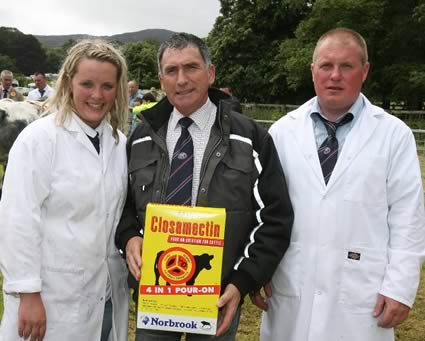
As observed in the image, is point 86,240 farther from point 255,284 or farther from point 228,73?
point 228,73

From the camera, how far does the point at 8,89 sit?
9680 millimetres

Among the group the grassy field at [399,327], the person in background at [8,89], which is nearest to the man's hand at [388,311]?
the grassy field at [399,327]

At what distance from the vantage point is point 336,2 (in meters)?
27.1


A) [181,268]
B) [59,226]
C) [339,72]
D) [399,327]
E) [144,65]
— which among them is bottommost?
[399,327]

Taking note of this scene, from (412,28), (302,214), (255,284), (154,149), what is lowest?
(255,284)

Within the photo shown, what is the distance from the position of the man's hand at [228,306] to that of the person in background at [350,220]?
0.28 m

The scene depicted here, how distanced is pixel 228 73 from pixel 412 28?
1208cm

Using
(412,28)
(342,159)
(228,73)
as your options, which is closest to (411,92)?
(412,28)

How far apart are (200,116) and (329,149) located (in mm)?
664

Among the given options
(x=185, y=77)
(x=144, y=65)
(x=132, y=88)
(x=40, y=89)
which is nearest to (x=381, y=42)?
(x=132, y=88)

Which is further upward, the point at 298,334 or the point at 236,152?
the point at 236,152

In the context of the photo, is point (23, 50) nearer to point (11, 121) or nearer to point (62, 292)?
point (11, 121)

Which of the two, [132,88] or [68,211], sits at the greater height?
[132,88]

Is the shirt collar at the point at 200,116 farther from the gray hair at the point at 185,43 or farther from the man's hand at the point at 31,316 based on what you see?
the man's hand at the point at 31,316
